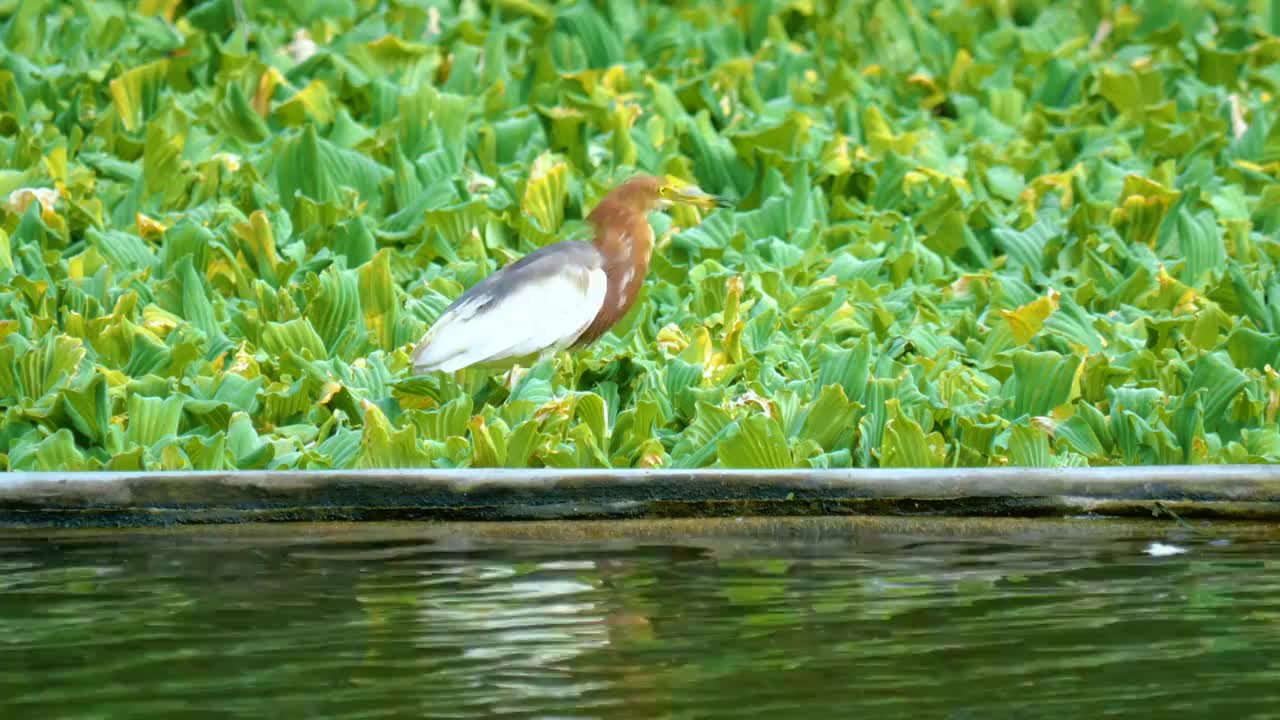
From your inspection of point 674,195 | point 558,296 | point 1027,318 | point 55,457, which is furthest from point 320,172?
point 1027,318

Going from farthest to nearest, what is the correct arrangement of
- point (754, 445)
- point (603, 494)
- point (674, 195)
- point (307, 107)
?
point (307, 107), point (674, 195), point (754, 445), point (603, 494)

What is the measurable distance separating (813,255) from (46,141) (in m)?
3.09

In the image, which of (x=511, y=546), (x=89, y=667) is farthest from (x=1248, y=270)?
(x=89, y=667)

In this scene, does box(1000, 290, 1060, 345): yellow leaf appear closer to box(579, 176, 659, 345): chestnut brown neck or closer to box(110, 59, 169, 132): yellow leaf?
box(579, 176, 659, 345): chestnut brown neck

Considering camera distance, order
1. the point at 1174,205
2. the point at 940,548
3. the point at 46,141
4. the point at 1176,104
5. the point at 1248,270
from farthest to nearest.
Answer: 1. the point at 1176,104
2. the point at 46,141
3. the point at 1174,205
4. the point at 1248,270
5. the point at 940,548

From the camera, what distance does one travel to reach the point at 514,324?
529 centimetres

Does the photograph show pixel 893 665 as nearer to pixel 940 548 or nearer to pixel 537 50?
pixel 940 548

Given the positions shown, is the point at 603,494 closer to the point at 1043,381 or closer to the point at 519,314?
the point at 519,314

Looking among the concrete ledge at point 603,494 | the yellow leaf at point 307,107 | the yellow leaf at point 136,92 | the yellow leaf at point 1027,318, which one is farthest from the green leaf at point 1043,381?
the yellow leaf at point 136,92

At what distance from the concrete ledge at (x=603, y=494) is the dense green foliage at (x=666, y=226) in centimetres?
29

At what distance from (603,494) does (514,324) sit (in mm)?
916

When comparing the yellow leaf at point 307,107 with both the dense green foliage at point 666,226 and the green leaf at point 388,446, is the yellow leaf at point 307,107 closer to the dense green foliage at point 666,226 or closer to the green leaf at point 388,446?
the dense green foliage at point 666,226

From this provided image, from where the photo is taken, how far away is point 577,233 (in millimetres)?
6965

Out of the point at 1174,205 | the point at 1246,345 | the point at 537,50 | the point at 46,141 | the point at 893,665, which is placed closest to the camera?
the point at 893,665
